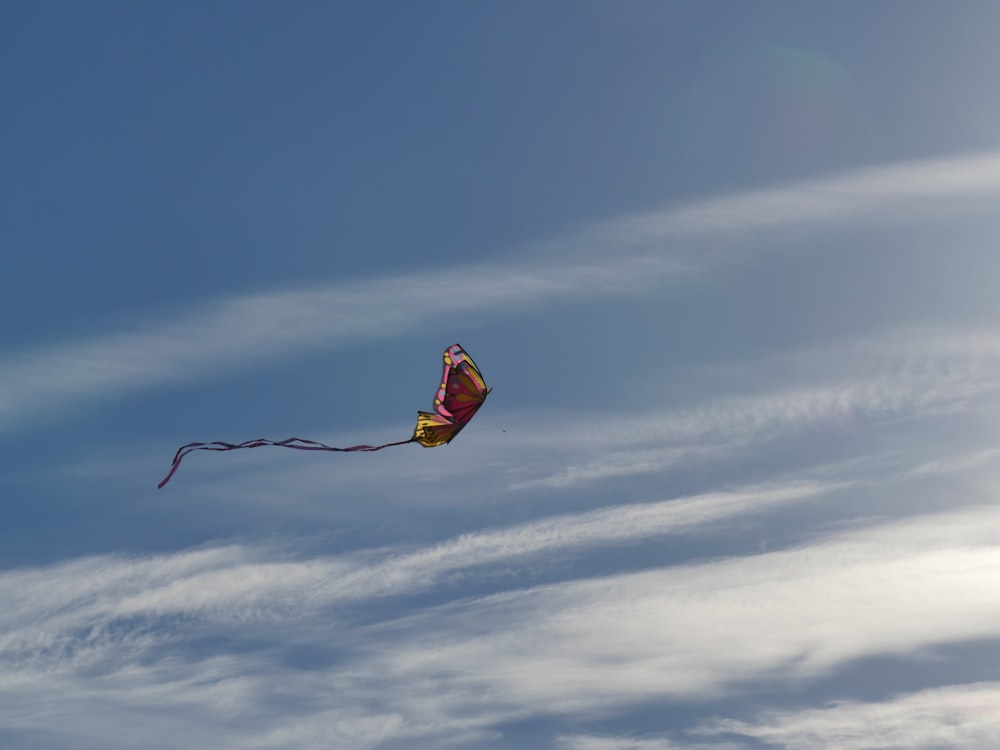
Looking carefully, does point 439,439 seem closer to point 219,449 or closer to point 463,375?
point 463,375

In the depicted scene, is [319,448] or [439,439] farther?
[439,439]

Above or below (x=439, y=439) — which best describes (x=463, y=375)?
above

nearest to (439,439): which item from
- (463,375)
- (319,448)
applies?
(463,375)

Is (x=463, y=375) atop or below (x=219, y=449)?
atop

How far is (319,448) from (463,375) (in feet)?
72.3

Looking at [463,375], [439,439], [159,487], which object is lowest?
[159,487]

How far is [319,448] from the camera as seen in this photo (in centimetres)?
5584

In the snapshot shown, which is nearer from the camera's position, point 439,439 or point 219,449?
point 219,449

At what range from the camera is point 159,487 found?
59812 mm

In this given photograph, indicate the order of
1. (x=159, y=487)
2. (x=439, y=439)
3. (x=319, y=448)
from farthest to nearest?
(x=439, y=439)
(x=159, y=487)
(x=319, y=448)

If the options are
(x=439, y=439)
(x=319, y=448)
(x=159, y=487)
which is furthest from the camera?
(x=439, y=439)

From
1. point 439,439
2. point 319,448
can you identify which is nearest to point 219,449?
point 319,448

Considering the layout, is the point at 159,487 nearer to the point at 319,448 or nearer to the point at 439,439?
the point at 319,448

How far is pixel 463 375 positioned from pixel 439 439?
18.5 ft
